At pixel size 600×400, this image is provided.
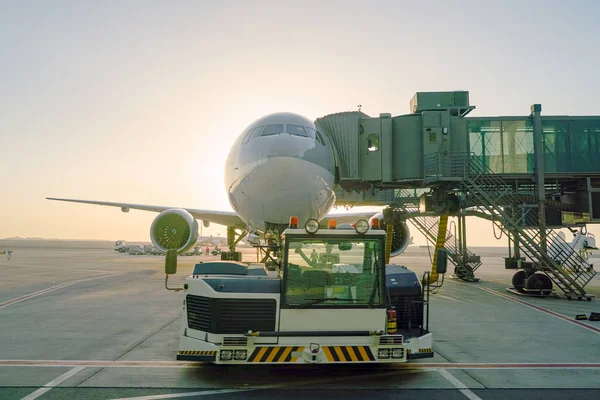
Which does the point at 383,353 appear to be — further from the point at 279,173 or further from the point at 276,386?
the point at 279,173

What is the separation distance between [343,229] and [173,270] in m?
Answer: 2.38

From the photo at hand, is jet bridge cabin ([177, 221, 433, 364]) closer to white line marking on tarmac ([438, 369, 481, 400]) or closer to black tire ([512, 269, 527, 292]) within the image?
white line marking on tarmac ([438, 369, 481, 400])

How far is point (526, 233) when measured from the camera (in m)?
15.0

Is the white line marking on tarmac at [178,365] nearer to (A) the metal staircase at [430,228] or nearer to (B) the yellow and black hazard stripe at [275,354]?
(B) the yellow and black hazard stripe at [275,354]

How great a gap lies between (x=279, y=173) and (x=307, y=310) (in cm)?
592

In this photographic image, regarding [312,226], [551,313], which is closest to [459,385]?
[312,226]

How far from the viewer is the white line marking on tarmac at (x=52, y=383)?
193 inches

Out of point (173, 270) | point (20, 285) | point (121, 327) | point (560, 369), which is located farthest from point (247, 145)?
point (20, 285)

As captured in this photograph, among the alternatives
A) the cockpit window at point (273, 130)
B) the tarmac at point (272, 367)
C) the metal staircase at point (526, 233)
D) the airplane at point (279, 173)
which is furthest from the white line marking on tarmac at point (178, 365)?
the metal staircase at point (526, 233)

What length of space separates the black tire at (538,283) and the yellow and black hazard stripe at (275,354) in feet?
41.9

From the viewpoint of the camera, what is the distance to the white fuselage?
10992mm

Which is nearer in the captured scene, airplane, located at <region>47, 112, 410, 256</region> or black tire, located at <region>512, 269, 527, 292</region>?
airplane, located at <region>47, 112, 410, 256</region>

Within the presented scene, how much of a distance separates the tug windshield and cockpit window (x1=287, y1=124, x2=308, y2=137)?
7247 millimetres

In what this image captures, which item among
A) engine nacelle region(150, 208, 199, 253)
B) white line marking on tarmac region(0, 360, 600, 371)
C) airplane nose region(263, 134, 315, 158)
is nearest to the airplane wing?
engine nacelle region(150, 208, 199, 253)
